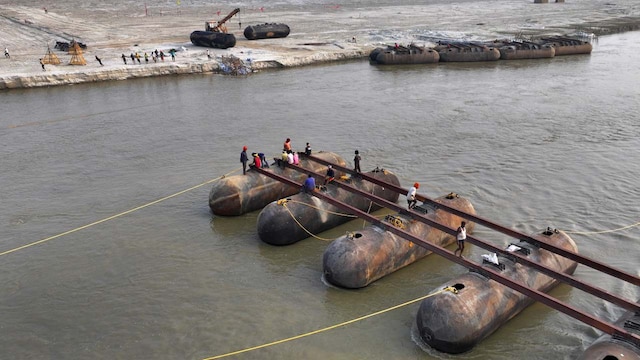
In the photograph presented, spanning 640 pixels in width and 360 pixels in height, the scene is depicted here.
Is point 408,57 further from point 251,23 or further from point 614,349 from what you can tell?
point 614,349

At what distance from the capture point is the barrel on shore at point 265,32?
57406 millimetres

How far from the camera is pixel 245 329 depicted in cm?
1247

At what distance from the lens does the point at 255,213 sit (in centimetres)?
1844

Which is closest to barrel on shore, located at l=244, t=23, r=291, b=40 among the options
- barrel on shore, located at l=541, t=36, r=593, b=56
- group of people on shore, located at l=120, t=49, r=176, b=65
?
group of people on shore, located at l=120, t=49, r=176, b=65

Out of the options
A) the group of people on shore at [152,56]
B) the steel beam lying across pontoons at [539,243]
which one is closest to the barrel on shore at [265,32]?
the group of people on shore at [152,56]

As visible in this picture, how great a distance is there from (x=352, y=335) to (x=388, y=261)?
250cm

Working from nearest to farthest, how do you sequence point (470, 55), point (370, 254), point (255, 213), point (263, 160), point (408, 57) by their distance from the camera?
point (370, 254) < point (255, 213) < point (263, 160) < point (408, 57) < point (470, 55)

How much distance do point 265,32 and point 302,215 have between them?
151ft

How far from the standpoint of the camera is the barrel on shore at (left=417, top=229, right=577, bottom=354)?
35.9 ft

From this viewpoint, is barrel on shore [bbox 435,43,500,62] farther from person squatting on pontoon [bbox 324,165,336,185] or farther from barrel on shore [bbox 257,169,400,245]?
person squatting on pontoon [bbox 324,165,336,185]

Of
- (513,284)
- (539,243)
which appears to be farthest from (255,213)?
(513,284)

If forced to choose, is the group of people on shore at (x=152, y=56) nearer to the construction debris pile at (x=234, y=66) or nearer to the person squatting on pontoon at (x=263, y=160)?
the construction debris pile at (x=234, y=66)

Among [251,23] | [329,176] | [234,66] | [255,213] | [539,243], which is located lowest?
[255,213]

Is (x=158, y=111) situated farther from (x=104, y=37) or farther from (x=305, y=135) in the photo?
(x=104, y=37)
